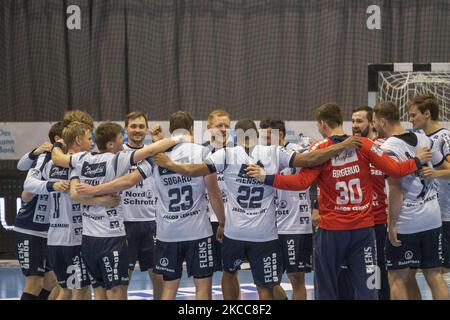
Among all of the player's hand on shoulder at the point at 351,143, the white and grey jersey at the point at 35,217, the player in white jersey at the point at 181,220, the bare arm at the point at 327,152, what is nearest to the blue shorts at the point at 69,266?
the white and grey jersey at the point at 35,217

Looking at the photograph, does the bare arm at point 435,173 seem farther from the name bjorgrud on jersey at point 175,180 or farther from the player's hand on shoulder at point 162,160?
the player's hand on shoulder at point 162,160

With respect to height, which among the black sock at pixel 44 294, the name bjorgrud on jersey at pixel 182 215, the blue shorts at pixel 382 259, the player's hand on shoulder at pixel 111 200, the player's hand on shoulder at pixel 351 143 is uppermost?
→ the player's hand on shoulder at pixel 351 143

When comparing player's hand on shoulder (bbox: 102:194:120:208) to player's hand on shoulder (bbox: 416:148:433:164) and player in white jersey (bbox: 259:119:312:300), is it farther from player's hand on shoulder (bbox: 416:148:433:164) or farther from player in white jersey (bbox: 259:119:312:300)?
player's hand on shoulder (bbox: 416:148:433:164)

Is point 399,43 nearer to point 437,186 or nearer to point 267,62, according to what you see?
point 267,62

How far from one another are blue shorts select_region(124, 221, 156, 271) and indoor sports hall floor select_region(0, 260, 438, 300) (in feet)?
5.17

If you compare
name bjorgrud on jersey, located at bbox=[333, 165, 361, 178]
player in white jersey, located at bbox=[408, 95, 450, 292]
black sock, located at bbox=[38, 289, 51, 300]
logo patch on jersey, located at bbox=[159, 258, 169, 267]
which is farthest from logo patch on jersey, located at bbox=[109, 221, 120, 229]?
player in white jersey, located at bbox=[408, 95, 450, 292]

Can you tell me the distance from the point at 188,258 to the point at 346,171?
6.04 feet

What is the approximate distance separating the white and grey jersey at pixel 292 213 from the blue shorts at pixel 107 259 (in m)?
1.97

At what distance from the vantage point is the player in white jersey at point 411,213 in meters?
8.00

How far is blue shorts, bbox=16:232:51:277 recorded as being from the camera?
29.2 ft

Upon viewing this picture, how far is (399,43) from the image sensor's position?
635 inches
